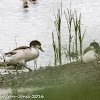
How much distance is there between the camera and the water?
970cm

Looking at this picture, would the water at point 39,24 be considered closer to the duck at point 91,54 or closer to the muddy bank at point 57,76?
the duck at point 91,54

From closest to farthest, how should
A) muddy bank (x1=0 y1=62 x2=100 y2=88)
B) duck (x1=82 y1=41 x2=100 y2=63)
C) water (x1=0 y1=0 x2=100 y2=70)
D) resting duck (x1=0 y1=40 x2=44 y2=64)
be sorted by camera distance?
muddy bank (x1=0 y1=62 x2=100 y2=88)
duck (x1=82 y1=41 x2=100 y2=63)
resting duck (x1=0 y1=40 x2=44 y2=64)
water (x1=0 y1=0 x2=100 y2=70)

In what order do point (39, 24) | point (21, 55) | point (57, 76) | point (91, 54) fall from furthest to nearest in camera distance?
point (39, 24) → point (21, 55) → point (91, 54) → point (57, 76)

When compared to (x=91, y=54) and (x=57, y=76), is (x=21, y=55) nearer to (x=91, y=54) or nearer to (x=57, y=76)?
(x=91, y=54)

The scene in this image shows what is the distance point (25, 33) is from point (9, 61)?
314cm

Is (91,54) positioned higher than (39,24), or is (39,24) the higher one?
(39,24)

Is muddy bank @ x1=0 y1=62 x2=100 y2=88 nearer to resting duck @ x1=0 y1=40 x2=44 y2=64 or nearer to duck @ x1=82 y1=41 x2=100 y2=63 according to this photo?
duck @ x1=82 y1=41 x2=100 y2=63

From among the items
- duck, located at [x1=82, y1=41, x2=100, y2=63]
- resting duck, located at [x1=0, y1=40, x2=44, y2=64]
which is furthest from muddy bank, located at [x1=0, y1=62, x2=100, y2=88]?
resting duck, located at [x1=0, y1=40, x2=44, y2=64]

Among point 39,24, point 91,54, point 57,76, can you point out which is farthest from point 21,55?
point 39,24

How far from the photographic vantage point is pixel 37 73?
6.27m

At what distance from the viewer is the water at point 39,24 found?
9.70m

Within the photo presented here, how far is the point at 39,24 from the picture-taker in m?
12.3

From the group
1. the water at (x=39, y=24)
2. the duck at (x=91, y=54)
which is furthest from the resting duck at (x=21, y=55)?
the duck at (x=91, y=54)

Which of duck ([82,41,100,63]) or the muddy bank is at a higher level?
duck ([82,41,100,63])
